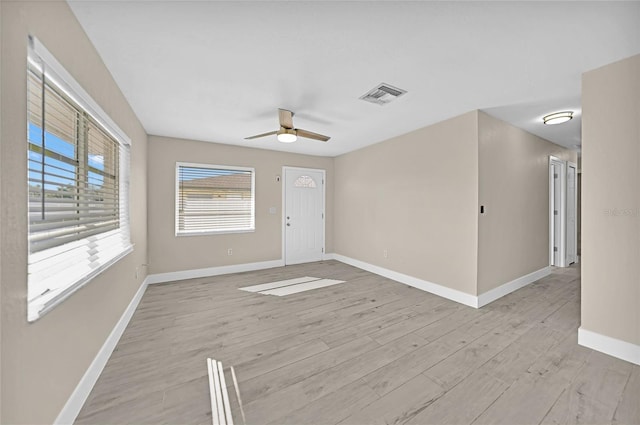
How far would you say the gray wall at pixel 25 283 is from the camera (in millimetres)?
1022

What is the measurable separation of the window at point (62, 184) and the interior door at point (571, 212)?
24.0ft

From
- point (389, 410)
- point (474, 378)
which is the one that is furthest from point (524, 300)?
point (389, 410)

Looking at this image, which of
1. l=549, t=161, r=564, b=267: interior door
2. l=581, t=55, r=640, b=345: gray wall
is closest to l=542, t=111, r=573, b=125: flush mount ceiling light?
l=581, t=55, r=640, b=345: gray wall

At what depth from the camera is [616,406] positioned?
1.63 m

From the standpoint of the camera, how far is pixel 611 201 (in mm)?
2164

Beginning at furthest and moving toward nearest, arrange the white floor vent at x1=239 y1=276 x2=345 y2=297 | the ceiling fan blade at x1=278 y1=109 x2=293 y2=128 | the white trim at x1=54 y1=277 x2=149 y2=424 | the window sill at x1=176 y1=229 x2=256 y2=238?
the window sill at x1=176 y1=229 x2=256 y2=238 → the white floor vent at x1=239 y1=276 x2=345 y2=297 → the ceiling fan blade at x1=278 y1=109 x2=293 y2=128 → the white trim at x1=54 y1=277 x2=149 y2=424

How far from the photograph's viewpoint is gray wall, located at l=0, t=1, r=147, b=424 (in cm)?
102

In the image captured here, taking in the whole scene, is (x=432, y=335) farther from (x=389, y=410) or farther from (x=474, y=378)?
(x=389, y=410)

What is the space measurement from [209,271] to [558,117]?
225 inches

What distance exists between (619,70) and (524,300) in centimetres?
270

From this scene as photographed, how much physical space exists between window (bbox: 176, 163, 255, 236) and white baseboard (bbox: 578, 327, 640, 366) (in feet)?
15.6

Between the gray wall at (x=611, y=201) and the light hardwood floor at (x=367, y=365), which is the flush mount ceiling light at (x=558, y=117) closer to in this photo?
the gray wall at (x=611, y=201)

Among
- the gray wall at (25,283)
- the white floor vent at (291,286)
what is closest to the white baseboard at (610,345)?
the white floor vent at (291,286)

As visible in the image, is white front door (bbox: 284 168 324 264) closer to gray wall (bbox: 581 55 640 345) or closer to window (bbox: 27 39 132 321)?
window (bbox: 27 39 132 321)
